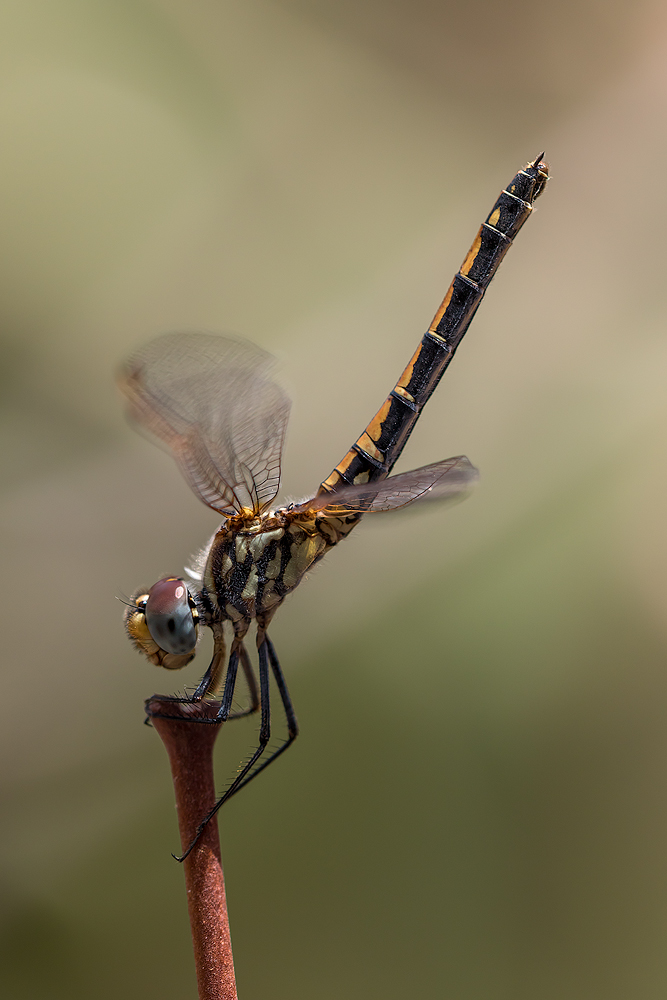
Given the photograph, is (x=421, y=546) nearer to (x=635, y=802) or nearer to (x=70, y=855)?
(x=635, y=802)

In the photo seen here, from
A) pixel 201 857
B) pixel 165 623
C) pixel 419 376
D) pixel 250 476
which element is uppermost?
pixel 419 376

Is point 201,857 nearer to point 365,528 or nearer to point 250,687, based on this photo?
point 250,687

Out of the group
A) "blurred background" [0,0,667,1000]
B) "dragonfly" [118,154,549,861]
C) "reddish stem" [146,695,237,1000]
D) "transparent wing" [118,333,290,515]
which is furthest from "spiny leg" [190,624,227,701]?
"blurred background" [0,0,667,1000]

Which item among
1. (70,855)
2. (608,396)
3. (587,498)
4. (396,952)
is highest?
(608,396)

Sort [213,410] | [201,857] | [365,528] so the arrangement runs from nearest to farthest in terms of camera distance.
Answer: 1. [201,857]
2. [213,410]
3. [365,528]

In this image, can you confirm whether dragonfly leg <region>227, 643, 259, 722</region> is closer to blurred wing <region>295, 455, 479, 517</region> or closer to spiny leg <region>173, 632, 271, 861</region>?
spiny leg <region>173, 632, 271, 861</region>

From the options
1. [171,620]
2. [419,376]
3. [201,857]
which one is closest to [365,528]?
[419,376]

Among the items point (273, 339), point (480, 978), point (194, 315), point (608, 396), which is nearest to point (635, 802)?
point (480, 978)
